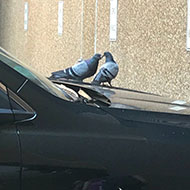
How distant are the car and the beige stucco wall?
4.41 meters

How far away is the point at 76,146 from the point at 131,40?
6.08 meters

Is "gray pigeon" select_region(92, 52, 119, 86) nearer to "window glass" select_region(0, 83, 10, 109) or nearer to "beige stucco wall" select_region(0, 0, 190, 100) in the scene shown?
"beige stucco wall" select_region(0, 0, 190, 100)

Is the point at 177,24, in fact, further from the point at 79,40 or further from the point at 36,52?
the point at 36,52

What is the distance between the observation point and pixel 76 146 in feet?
7.16

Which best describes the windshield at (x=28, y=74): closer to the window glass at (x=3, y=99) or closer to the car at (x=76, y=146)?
the car at (x=76, y=146)

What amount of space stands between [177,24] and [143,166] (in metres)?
4.87

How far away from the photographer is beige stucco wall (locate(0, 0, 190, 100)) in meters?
6.81

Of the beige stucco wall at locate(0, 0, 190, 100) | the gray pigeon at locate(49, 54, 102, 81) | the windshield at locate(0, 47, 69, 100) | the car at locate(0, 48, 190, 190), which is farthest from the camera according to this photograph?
the beige stucco wall at locate(0, 0, 190, 100)

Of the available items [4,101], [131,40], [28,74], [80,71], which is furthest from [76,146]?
[131,40]

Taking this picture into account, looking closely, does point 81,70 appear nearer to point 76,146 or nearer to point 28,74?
point 28,74

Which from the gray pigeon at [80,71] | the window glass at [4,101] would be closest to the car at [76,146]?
the window glass at [4,101]

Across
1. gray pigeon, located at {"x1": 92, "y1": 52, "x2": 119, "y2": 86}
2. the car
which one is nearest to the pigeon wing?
gray pigeon, located at {"x1": 92, "y1": 52, "x2": 119, "y2": 86}

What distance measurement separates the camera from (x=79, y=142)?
219cm

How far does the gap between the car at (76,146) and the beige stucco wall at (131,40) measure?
4411 millimetres
